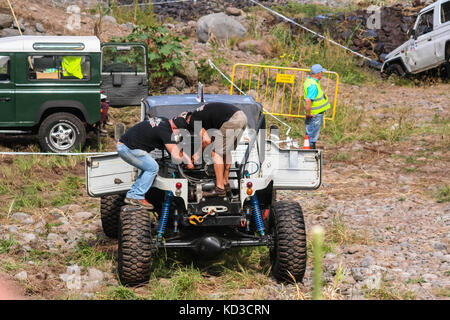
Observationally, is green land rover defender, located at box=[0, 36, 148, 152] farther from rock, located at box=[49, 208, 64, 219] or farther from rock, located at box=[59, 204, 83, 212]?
rock, located at box=[49, 208, 64, 219]

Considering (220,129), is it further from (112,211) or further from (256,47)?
(256,47)

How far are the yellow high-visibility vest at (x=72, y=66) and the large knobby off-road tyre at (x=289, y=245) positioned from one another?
6229mm

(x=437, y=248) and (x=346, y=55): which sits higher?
(x=346, y=55)

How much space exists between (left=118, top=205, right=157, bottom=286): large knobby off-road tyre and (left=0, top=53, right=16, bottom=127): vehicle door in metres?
5.96

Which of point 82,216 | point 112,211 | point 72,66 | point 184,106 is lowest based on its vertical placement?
point 82,216

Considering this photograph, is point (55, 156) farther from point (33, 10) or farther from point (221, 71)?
point (33, 10)

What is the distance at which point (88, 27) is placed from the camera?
17609 millimetres

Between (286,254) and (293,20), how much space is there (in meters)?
16.6

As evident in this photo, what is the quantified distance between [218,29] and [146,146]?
13.2m

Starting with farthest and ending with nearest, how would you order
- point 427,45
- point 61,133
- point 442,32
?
point 427,45 < point 442,32 < point 61,133

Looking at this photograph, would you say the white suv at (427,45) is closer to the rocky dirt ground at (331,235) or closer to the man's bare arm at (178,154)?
the rocky dirt ground at (331,235)

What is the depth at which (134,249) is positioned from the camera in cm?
555

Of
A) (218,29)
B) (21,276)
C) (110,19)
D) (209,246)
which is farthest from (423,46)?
(21,276)

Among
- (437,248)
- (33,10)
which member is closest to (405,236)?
(437,248)
